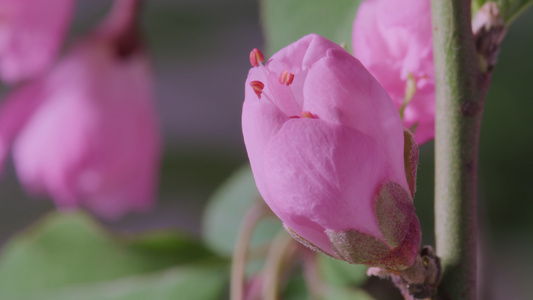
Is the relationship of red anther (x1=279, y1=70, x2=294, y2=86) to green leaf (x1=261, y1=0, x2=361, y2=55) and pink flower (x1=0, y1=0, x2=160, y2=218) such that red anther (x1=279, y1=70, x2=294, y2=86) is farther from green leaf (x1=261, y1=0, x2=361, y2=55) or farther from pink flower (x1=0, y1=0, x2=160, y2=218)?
pink flower (x1=0, y1=0, x2=160, y2=218)

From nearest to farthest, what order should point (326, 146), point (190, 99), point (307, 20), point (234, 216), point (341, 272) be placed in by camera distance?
1. point (326, 146)
2. point (307, 20)
3. point (341, 272)
4. point (234, 216)
5. point (190, 99)

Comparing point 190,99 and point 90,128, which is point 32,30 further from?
point 190,99

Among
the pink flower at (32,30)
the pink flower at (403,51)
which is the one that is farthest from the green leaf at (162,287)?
the pink flower at (403,51)

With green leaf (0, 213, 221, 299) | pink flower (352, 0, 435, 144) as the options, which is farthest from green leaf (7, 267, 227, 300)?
pink flower (352, 0, 435, 144)

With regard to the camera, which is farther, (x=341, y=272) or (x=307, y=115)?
(x=341, y=272)

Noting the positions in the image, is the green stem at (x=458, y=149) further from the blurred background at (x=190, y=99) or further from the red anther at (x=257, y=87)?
the blurred background at (x=190, y=99)

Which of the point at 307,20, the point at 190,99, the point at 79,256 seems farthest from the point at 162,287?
the point at 190,99

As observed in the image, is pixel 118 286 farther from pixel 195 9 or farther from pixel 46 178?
pixel 195 9
